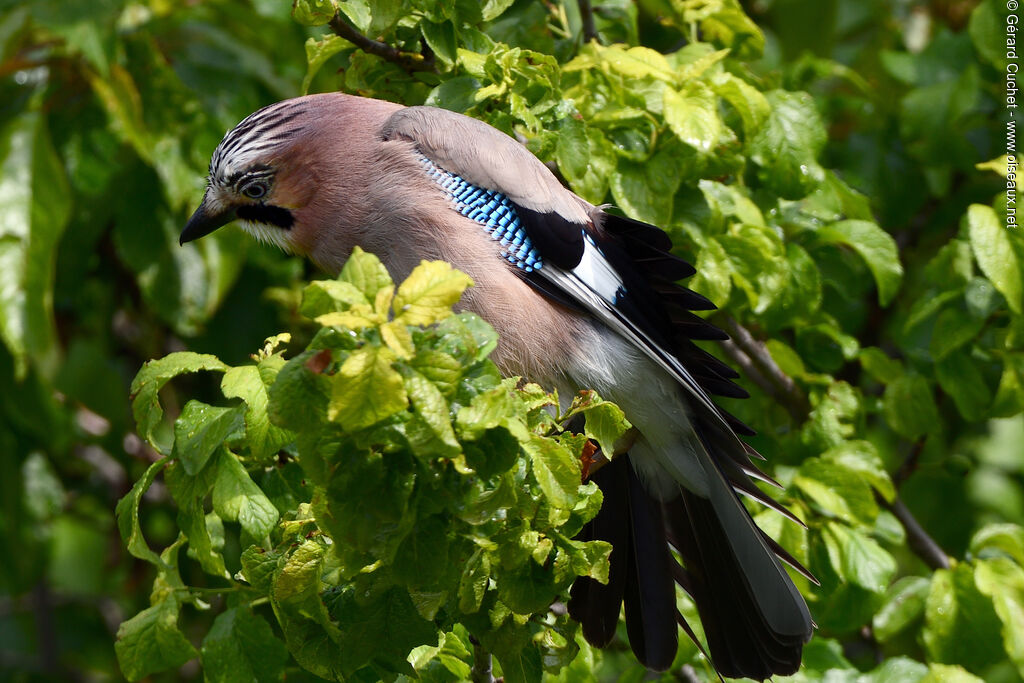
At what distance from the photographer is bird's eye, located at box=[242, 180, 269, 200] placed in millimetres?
2734

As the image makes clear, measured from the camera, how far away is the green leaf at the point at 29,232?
3033 millimetres

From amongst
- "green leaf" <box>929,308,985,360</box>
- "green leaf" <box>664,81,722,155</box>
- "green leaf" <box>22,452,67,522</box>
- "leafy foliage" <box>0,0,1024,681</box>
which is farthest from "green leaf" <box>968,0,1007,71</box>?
"green leaf" <box>22,452,67,522</box>

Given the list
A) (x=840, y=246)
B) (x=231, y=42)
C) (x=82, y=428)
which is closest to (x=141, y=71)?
(x=231, y=42)

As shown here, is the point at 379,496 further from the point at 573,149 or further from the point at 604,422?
the point at 573,149

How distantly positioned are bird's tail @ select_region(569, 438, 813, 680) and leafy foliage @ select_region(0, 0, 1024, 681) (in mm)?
87

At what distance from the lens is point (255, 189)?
9.02 feet

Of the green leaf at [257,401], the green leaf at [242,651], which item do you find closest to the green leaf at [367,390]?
the green leaf at [257,401]

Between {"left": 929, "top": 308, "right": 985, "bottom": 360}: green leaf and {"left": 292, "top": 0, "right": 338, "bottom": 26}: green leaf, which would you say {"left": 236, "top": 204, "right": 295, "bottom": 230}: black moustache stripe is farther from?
{"left": 929, "top": 308, "right": 985, "bottom": 360}: green leaf

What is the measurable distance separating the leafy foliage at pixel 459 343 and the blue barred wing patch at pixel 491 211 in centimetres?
21

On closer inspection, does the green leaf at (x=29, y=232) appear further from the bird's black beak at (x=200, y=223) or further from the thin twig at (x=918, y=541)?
the thin twig at (x=918, y=541)

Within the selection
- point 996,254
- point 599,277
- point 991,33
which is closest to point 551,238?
point 599,277

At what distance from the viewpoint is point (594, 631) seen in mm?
2432

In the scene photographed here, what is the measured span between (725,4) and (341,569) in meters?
1.69

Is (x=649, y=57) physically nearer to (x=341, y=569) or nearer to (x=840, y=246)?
(x=840, y=246)
